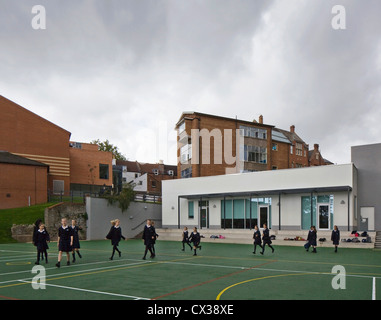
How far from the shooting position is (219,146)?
51781 mm

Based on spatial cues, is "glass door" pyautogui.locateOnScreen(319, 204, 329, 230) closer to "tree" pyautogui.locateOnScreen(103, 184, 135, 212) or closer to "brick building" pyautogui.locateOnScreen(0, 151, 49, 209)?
"tree" pyautogui.locateOnScreen(103, 184, 135, 212)

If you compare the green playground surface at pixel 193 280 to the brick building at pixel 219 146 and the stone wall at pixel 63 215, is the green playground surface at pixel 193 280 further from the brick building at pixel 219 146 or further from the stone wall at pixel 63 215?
the brick building at pixel 219 146

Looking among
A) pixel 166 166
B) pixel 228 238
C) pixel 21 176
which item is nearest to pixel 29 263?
pixel 228 238

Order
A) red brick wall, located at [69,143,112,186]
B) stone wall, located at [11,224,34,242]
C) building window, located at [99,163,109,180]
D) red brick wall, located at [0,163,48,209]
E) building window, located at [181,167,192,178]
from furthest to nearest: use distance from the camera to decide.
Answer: building window, located at [99,163,109,180]
red brick wall, located at [69,143,112,186]
building window, located at [181,167,192,178]
red brick wall, located at [0,163,48,209]
stone wall, located at [11,224,34,242]

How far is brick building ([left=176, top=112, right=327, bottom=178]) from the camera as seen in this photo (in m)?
49.7

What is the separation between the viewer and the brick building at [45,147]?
4634cm

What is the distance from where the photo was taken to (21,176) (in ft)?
140

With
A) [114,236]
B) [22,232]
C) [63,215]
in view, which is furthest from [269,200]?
[22,232]

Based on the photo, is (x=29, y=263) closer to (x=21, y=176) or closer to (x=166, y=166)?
(x=21, y=176)

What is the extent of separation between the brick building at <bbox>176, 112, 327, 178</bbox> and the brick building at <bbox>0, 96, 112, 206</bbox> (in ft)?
52.1

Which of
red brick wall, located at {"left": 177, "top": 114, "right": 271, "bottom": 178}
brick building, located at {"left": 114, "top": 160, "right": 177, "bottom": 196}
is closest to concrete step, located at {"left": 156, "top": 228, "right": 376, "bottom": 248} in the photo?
red brick wall, located at {"left": 177, "top": 114, "right": 271, "bottom": 178}

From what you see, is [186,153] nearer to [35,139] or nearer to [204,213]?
[204,213]

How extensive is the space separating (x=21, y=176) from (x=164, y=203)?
667 inches
